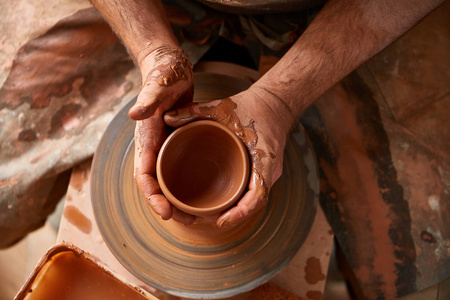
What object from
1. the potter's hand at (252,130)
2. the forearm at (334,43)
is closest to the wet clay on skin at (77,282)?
the potter's hand at (252,130)

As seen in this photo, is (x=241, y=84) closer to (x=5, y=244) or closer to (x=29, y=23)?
(x=29, y=23)

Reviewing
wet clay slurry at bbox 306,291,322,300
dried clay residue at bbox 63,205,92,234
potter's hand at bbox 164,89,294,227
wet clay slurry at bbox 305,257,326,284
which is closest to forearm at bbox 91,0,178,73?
potter's hand at bbox 164,89,294,227

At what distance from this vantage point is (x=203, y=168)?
1.67 meters

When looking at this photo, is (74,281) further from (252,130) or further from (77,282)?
(252,130)

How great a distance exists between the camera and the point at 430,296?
81.2 inches

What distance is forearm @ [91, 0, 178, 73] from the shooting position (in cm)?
159

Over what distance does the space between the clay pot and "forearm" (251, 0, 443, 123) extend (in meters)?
0.28

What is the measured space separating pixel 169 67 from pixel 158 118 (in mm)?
200

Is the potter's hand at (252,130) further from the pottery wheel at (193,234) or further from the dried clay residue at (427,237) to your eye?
the dried clay residue at (427,237)

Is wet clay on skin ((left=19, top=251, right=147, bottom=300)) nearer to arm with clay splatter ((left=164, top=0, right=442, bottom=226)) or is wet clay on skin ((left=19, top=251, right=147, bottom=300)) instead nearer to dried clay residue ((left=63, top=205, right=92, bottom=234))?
dried clay residue ((left=63, top=205, right=92, bottom=234))

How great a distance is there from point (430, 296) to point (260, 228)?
3.58 feet

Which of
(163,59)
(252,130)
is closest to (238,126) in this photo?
(252,130)

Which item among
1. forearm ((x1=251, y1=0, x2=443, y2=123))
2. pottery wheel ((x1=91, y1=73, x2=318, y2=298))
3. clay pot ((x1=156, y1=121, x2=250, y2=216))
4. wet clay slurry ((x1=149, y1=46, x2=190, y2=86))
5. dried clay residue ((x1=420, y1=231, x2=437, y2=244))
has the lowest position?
dried clay residue ((x1=420, y1=231, x2=437, y2=244))

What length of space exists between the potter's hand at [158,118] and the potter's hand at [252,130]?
6 cm
